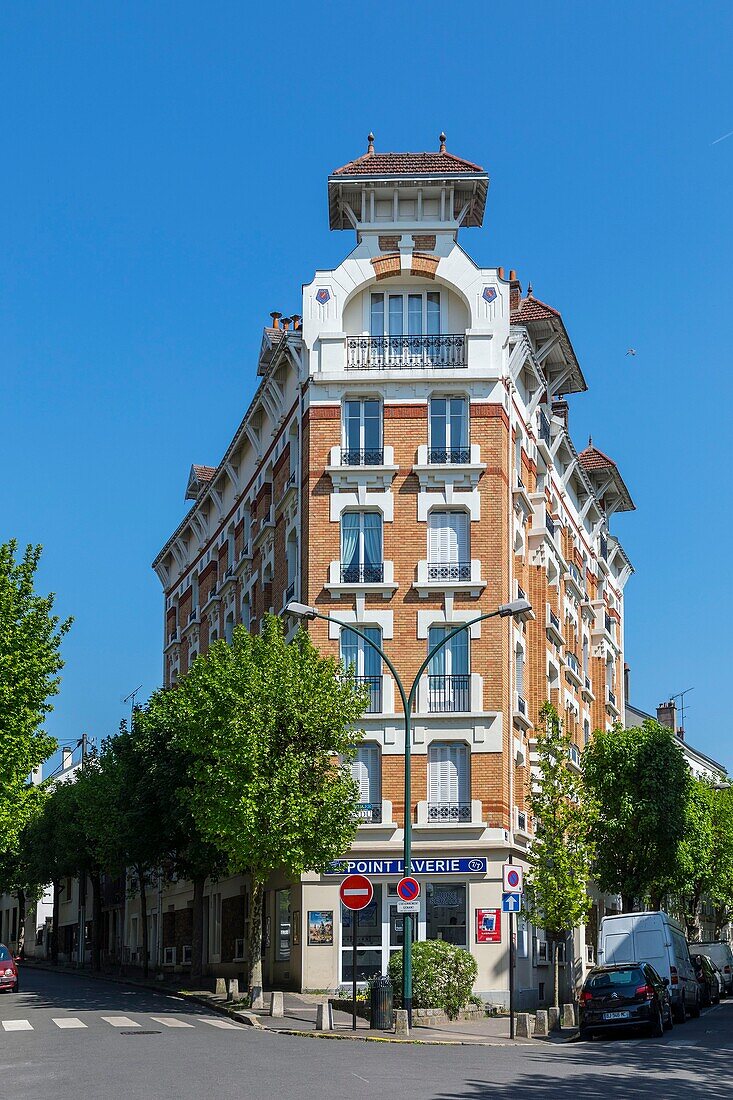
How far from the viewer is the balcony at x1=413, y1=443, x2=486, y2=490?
39812 millimetres

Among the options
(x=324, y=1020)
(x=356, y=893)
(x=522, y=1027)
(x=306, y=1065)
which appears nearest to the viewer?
(x=306, y=1065)

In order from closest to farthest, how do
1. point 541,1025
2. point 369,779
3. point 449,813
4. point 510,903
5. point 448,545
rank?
point 510,903, point 541,1025, point 449,813, point 369,779, point 448,545

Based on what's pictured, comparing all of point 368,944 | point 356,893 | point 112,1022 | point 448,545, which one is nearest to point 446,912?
point 368,944

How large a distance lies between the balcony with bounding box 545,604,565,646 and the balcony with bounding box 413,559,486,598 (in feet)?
28.0

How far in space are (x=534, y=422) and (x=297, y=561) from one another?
948 centimetres

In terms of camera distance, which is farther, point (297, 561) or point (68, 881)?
point (68, 881)

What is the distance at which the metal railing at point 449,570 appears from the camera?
39531 mm

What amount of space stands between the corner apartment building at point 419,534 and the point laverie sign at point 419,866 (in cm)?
5

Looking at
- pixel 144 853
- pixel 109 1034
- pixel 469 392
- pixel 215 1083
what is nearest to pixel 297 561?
pixel 469 392

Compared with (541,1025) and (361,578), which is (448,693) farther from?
(541,1025)

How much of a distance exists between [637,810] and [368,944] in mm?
13724

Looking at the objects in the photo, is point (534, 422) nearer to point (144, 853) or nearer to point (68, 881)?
point (144, 853)

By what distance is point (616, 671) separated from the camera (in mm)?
67812

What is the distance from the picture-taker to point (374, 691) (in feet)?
129
